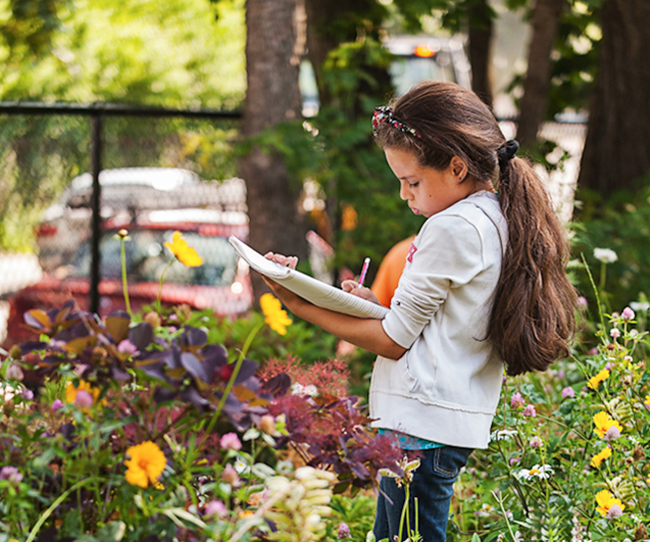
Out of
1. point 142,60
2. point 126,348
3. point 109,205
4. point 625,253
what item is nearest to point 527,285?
point 126,348

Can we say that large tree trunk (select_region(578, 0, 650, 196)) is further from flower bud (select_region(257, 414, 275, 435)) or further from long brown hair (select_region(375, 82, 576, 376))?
flower bud (select_region(257, 414, 275, 435))

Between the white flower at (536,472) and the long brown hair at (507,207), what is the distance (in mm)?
247

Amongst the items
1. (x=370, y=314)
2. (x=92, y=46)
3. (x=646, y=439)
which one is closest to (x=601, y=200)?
(x=646, y=439)

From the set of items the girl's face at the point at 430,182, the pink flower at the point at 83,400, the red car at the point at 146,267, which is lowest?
the red car at the point at 146,267

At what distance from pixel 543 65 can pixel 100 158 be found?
3.05 m

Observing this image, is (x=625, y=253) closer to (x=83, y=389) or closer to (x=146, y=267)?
(x=146, y=267)

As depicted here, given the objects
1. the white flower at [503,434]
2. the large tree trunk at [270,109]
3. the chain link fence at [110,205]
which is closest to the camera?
the white flower at [503,434]

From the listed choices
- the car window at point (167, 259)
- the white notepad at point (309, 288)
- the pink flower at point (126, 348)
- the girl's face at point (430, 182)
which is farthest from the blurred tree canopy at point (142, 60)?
the pink flower at point (126, 348)

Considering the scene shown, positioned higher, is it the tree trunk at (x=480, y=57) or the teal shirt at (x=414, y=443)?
the tree trunk at (x=480, y=57)

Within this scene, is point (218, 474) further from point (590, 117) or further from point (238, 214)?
point (590, 117)

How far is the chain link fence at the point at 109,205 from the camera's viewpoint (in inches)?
178

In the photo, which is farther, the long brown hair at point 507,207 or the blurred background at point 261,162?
the blurred background at point 261,162

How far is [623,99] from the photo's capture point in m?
4.75

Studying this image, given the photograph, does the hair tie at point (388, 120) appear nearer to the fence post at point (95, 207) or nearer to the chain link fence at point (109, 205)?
the chain link fence at point (109, 205)
